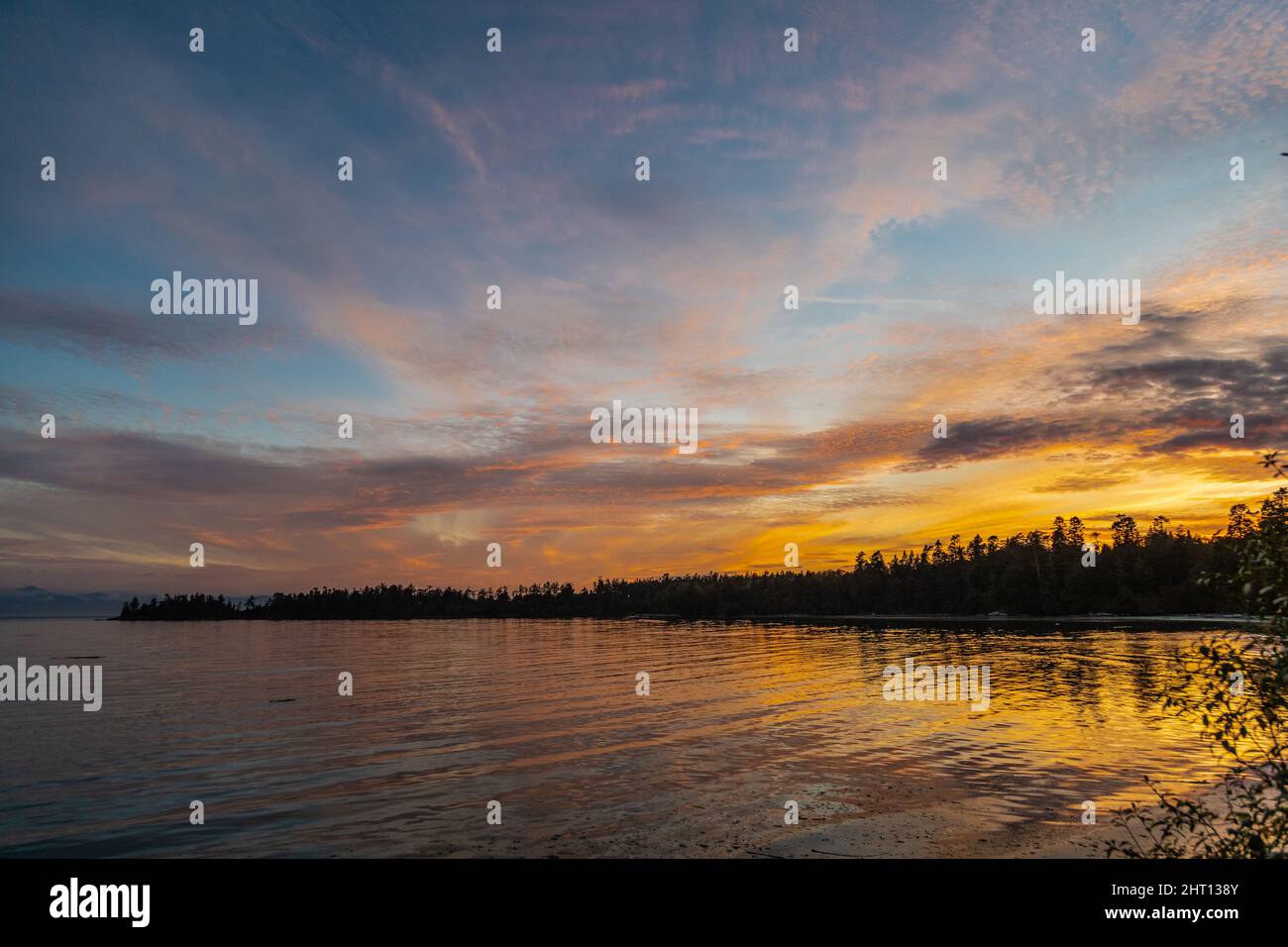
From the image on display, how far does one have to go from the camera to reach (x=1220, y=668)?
10438 mm

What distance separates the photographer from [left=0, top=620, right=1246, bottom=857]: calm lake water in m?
22.0

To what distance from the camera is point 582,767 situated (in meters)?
31.7

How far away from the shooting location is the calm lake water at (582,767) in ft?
72.3

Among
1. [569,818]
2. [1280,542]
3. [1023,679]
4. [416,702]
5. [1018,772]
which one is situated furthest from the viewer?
[1023,679]

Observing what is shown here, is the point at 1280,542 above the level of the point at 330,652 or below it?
above

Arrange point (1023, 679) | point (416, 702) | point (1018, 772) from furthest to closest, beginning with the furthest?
1. point (1023, 679)
2. point (416, 702)
3. point (1018, 772)
